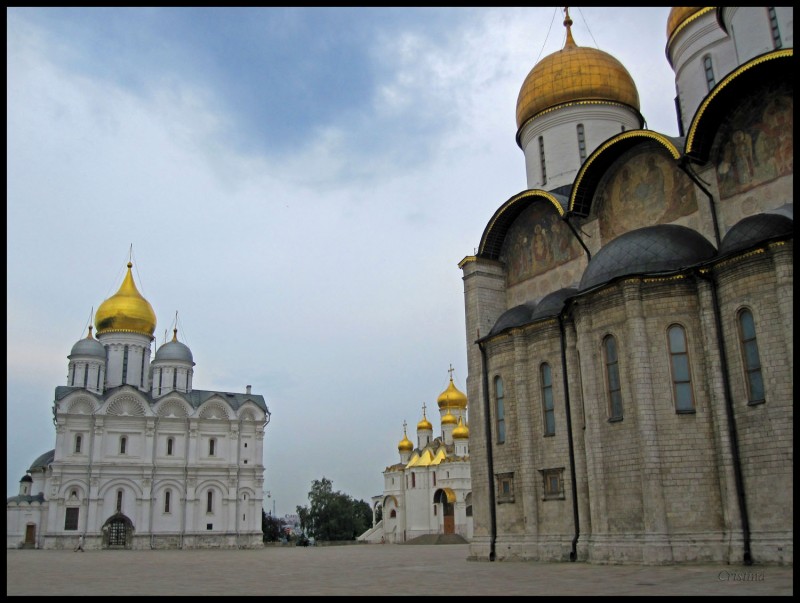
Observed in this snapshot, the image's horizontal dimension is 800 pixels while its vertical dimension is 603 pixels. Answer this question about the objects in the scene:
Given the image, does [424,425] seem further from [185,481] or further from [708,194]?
[708,194]

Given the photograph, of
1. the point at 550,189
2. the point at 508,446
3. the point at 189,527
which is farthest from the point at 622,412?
the point at 189,527

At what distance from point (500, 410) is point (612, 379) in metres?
3.97

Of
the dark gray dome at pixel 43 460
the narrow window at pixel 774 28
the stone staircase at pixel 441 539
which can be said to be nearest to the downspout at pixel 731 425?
the narrow window at pixel 774 28

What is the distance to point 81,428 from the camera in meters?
37.0

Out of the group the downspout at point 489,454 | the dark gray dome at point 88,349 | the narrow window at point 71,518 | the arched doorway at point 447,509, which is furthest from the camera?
the arched doorway at point 447,509

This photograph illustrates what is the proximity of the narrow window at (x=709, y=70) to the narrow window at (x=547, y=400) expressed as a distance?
331 inches

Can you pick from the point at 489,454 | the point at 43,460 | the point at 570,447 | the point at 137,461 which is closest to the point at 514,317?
the point at 489,454

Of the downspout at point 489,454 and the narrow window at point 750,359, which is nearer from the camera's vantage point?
the narrow window at point 750,359

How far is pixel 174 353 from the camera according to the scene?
140 ft

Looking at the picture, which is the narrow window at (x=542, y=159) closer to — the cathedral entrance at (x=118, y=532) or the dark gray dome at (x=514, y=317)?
the dark gray dome at (x=514, y=317)

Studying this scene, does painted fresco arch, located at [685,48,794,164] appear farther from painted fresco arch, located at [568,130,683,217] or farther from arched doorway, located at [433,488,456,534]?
arched doorway, located at [433,488,456,534]

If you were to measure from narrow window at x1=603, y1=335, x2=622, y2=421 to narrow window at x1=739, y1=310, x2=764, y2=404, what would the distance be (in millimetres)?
2173

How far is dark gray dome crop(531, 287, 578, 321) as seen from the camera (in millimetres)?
15930

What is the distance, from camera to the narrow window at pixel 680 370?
41.5 ft
